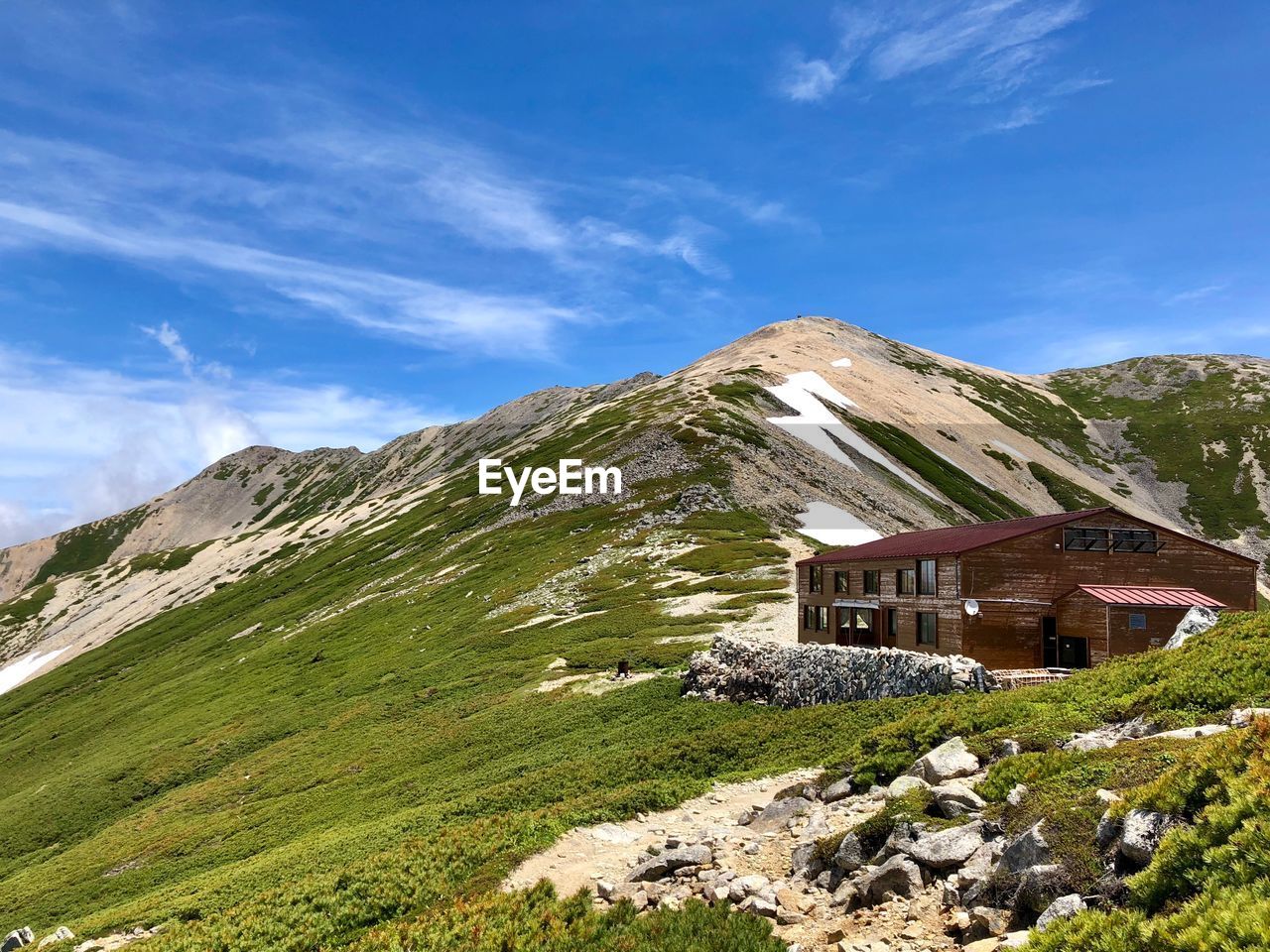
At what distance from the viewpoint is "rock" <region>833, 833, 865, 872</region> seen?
15.3m

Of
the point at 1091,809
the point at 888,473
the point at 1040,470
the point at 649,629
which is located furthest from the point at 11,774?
the point at 1040,470

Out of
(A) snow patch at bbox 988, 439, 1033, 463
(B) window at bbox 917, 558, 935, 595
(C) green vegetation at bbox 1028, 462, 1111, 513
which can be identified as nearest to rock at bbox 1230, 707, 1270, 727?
(B) window at bbox 917, 558, 935, 595

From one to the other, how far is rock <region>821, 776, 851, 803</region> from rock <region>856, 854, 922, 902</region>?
6360 mm

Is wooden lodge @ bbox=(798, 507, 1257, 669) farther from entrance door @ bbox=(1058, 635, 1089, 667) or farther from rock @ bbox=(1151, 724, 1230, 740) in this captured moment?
rock @ bbox=(1151, 724, 1230, 740)

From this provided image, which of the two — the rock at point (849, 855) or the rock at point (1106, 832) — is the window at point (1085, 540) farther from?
the rock at point (1106, 832)

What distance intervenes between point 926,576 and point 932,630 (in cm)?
309

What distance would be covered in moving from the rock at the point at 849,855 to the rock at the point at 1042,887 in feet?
12.5

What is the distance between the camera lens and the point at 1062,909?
11.0 m

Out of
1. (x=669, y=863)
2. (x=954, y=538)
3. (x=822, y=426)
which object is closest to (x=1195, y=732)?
(x=669, y=863)

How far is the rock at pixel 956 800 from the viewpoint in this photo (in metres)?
15.4

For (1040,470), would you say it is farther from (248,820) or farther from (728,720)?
(248,820)

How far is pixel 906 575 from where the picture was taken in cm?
4631

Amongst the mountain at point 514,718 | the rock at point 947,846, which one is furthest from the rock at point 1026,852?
the rock at point 947,846

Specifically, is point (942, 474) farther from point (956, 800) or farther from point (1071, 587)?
point (956, 800)
